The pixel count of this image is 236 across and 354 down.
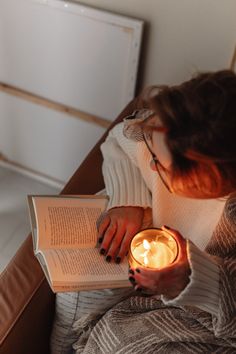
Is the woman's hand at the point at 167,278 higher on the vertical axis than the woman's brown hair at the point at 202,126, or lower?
lower

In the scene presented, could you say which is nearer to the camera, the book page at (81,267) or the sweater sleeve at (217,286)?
the sweater sleeve at (217,286)

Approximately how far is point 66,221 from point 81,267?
0.14m

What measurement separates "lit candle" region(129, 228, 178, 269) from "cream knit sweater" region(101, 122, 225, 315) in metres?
0.04

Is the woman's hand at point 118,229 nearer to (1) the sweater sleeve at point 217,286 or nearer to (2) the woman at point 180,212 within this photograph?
(2) the woman at point 180,212

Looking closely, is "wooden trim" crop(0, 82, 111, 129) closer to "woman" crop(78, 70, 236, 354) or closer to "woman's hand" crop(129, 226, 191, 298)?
"woman" crop(78, 70, 236, 354)

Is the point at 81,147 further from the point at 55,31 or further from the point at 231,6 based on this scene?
the point at 231,6

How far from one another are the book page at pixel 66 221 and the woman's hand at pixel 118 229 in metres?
0.03

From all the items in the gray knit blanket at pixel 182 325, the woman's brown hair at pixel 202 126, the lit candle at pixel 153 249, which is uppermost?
the woman's brown hair at pixel 202 126

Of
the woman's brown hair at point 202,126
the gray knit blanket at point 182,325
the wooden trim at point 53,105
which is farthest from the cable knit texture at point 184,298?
the wooden trim at point 53,105

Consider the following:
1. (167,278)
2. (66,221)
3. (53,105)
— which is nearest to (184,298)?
(167,278)

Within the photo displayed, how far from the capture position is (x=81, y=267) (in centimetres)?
91

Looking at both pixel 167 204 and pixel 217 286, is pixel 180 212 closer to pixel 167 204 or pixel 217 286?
pixel 167 204

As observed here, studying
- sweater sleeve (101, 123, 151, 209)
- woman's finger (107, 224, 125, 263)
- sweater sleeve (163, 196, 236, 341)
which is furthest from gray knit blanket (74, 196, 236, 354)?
sweater sleeve (101, 123, 151, 209)

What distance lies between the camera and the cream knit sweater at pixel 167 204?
0.79 meters
